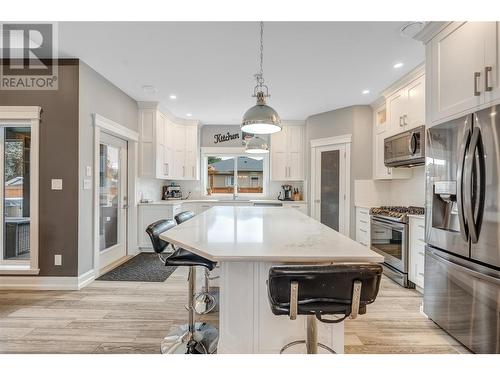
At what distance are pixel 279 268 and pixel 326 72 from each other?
3.09m

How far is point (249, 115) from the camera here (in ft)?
7.82

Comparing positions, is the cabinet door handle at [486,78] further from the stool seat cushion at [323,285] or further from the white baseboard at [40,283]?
the white baseboard at [40,283]

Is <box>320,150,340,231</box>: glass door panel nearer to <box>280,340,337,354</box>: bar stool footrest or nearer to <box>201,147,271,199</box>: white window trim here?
<box>201,147,271,199</box>: white window trim

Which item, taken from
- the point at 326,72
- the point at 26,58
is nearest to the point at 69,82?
the point at 26,58

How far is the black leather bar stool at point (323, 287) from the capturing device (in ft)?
3.94

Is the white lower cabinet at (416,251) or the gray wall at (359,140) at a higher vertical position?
the gray wall at (359,140)

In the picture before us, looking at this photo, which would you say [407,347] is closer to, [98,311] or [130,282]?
[98,311]

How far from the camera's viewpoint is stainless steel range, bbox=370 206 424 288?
11.0 feet

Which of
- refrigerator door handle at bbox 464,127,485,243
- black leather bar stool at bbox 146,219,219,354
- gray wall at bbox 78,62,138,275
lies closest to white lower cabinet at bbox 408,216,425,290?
refrigerator door handle at bbox 464,127,485,243

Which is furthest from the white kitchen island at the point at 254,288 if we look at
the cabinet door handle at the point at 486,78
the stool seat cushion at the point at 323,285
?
the cabinet door handle at the point at 486,78

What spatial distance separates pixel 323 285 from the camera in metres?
1.21

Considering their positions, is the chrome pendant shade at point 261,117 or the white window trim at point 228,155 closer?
the chrome pendant shade at point 261,117

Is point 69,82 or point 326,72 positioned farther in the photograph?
point 326,72

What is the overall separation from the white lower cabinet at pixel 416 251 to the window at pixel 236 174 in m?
3.75
